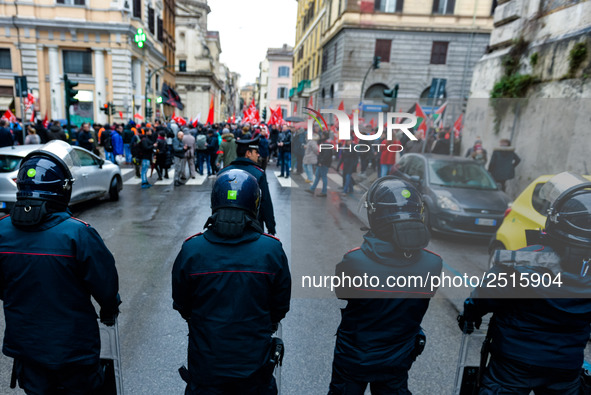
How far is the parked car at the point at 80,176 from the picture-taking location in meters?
6.98

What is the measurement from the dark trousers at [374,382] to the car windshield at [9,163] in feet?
24.2

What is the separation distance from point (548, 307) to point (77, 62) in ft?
105

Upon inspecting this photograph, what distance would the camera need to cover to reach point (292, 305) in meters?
4.46

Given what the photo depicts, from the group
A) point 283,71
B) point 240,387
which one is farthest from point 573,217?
point 283,71

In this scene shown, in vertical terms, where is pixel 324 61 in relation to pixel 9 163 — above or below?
above

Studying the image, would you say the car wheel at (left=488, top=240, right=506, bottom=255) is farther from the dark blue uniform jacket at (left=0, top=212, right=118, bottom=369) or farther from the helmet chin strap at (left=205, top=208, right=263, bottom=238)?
the dark blue uniform jacket at (left=0, top=212, right=118, bottom=369)

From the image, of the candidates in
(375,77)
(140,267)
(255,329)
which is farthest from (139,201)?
(375,77)

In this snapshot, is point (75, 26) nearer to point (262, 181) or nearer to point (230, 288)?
point (262, 181)

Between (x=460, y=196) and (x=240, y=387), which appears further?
(x=460, y=196)

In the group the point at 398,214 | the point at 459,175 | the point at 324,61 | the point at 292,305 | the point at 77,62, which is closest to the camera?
the point at 398,214

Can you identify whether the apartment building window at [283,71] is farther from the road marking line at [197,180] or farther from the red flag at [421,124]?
the red flag at [421,124]

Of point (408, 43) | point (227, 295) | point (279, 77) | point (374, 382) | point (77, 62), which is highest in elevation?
point (279, 77)

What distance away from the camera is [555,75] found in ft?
29.7

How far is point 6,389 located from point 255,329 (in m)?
2.35
